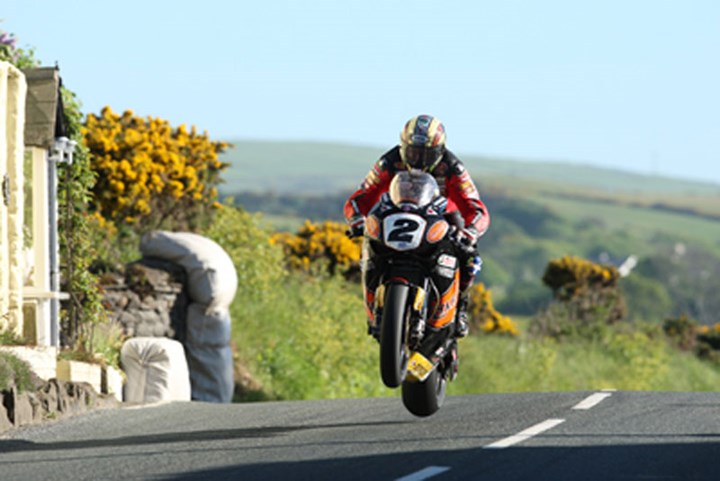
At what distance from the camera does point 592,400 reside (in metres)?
13.3

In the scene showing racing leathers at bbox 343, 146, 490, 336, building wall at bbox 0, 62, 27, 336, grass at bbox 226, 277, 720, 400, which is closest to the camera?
racing leathers at bbox 343, 146, 490, 336

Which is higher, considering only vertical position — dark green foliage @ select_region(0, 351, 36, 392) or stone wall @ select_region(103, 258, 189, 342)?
dark green foliage @ select_region(0, 351, 36, 392)

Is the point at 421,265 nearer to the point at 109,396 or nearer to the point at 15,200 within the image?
the point at 109,396

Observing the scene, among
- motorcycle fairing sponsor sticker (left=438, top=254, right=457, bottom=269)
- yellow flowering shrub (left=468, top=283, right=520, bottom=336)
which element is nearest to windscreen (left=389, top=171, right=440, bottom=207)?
motorcycle fairing sponsor sticker (left=438, top=254, right=457, bottom=269)

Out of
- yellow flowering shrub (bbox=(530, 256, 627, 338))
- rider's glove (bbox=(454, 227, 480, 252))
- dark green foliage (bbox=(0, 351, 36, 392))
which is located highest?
rider's glove (bbox=(454, 227, 480, 252))

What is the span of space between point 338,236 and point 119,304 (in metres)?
13.8

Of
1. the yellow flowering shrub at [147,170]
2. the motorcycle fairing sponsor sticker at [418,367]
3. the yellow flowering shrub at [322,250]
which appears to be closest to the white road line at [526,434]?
the motorcycle fairing sponsor sticker at [418,367]

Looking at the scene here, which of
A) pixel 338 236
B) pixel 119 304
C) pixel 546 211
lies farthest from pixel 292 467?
pixel 546 211

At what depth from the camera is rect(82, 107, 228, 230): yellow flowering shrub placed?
1078 inches

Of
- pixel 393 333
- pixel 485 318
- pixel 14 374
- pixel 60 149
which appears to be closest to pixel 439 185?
pixel 393 333

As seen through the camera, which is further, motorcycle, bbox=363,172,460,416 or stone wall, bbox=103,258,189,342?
stone wall, bbox=103,258,189,342

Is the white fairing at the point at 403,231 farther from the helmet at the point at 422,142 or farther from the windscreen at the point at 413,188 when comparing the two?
the helmet at the point at 422,142

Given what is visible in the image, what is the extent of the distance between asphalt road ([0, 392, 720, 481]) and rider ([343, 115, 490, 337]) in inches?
44.8

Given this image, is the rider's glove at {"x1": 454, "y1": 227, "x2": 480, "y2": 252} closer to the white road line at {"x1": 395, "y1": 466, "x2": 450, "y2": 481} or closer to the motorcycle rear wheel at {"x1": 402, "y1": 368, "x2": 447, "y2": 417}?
the motorcycle rear wheel at {"x1": 402, "y1": 368, "x2": 447, "y2": 417}
